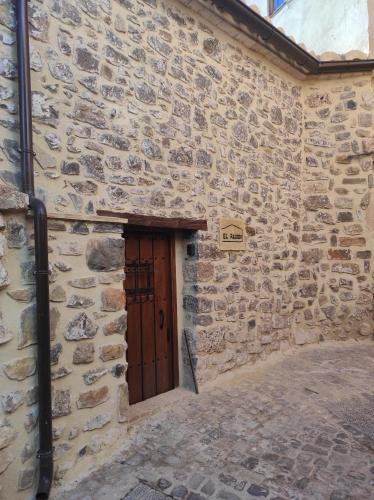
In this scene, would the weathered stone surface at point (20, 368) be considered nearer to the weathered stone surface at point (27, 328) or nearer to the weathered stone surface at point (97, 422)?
the weathered stone surface at point (27, 328)

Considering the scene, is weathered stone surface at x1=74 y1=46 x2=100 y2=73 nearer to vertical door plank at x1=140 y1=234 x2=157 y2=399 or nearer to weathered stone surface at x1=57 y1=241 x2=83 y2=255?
weathered stone surface at x1=57 y1=241 x2=83 y2=255

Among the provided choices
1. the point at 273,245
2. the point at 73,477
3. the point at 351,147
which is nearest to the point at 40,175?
the point at 73,477

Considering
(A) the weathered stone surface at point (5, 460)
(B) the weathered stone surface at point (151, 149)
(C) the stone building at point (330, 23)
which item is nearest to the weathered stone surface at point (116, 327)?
(A) the weathered stone surface at point (5, 460)

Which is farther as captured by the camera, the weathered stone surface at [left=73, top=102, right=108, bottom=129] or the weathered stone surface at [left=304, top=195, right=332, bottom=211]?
the weathered stone surface at [left=304, top=195, right=332, bottom=211]

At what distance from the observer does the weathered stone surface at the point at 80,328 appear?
8.26 feet

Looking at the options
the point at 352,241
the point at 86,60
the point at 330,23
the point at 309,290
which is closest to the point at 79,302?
the point at 86,60

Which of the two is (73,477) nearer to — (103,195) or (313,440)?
(313,440)

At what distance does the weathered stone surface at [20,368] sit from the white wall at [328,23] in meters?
6.17

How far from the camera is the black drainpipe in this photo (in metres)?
2.20

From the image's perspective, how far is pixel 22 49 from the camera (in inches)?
89.5

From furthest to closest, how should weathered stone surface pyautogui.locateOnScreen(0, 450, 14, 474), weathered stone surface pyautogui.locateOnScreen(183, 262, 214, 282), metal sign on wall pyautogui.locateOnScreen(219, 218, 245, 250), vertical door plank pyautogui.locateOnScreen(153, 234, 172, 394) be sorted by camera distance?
1. metal sign on wall pyautogui.locateOnScreen(219, 218, 245, 250)
2. weathered stone surface pyautogui.locateOnScreen(183, 262, 214, 282)
3. vertical door plank pyautogui.locateOnScreen(153, 234, 172, 394)
4. weathered stone surface pyautogui.locateOnScreen(0, 450, 14, 474)

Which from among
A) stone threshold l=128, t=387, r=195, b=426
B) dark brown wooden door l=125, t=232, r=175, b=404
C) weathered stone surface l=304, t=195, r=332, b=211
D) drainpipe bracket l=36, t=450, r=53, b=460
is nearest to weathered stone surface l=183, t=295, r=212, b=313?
dark brown wooden door l=125, t=232, r=175, b=404

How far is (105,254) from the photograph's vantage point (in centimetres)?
276

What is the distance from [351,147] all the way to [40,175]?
15.0 ft
